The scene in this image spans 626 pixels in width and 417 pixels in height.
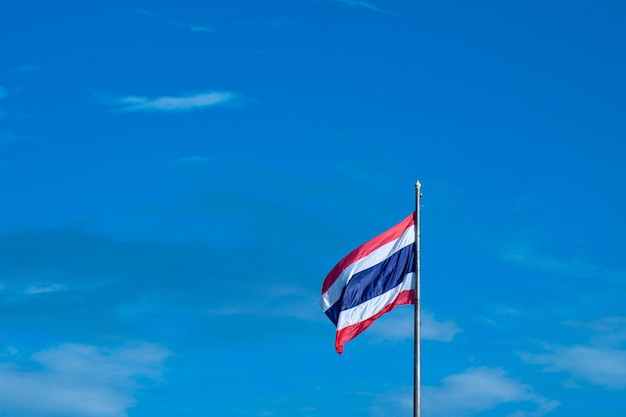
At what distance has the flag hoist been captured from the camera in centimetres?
6156

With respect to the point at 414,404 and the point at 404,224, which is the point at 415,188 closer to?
the point at 404,224

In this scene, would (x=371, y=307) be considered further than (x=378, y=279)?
No

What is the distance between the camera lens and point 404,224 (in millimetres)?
62312

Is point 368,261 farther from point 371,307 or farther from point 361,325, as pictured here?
point 361,325

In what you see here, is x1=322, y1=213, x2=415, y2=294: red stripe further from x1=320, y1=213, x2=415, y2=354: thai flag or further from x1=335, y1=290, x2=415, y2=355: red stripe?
x1=335, y1=290, x2=415, y2=355: red stripe

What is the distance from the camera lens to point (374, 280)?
6231cm

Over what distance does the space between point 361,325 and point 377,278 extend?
2.04 meters

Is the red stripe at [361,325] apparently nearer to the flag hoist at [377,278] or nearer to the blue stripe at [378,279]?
the flag hoist at [377,278]

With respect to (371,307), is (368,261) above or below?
above

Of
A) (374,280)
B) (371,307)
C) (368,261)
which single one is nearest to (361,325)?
(371,307)

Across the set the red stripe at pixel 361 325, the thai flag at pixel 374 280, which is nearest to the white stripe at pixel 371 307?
the thai flag at pixel 374 280

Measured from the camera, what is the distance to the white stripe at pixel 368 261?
6195 centimetres

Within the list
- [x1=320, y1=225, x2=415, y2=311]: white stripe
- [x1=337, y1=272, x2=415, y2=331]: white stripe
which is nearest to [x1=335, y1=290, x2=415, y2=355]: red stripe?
[x1=337, y1=272, x2=415, y2=331]: white stripe

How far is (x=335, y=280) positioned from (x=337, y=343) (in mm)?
2806
